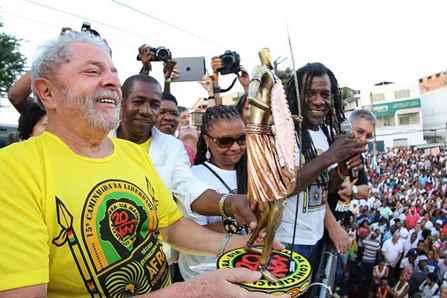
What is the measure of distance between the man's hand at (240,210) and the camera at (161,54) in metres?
1.83

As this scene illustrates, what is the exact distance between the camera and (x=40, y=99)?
1319 mm

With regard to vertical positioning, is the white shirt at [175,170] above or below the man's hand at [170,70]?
below

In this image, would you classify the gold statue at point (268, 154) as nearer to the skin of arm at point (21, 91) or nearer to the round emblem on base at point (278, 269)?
the round emblem on base at point (278, 269)

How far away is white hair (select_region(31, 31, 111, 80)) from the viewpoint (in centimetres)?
127

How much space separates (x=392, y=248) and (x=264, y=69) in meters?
8.58

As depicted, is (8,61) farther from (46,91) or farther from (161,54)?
(46,91)

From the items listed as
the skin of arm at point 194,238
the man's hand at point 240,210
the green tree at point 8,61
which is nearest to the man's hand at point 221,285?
the man's hand at point 240,210

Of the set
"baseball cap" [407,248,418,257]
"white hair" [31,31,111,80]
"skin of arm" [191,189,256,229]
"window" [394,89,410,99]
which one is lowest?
"baseball cap" [407,248,418,257]

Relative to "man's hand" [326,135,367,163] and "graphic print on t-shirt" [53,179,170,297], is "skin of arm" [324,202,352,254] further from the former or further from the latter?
"graphic print on t-shirt" [53,179,170,297]

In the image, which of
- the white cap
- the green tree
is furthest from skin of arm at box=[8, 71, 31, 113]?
the green tree

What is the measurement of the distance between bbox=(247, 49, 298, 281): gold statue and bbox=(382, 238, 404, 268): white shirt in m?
8.34

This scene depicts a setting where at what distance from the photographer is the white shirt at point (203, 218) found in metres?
2.10

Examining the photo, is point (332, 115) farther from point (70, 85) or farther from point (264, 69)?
point (70, 85)

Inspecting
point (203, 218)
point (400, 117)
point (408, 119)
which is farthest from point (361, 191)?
point (408, 119)
